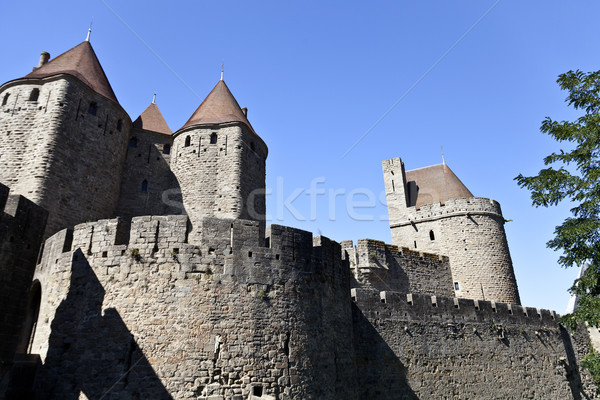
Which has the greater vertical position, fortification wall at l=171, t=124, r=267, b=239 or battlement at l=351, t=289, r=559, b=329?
fortification wall at l=171, t=124, r=267, b=239

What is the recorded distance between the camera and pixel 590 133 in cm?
1043

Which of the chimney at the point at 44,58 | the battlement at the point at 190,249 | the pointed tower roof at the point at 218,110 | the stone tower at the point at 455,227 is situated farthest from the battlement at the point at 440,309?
the chimney at the point at 44,58

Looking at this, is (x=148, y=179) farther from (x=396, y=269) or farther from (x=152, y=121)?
(x=396, y=269)

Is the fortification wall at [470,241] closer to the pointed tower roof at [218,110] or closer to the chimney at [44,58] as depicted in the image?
the pointed tower roof at [218,110]

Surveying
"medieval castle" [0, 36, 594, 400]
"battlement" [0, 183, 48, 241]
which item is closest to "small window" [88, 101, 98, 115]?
"medieval castle" [0, 36, 594, 400]

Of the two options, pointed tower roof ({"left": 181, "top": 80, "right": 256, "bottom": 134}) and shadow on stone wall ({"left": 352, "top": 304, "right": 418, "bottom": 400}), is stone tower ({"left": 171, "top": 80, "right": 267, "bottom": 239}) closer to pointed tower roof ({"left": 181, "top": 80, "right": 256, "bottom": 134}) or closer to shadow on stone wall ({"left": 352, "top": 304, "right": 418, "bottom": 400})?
pointed tower roof ({"left": 181, "top": 80, "right": 256, "bottom": 134})

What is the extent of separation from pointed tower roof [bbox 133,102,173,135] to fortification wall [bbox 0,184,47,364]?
13.8 metres

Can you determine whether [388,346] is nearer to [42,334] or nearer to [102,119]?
[42,334]

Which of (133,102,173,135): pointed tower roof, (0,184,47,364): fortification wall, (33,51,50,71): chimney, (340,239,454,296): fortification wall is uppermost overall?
(33,51,50,71): chimney

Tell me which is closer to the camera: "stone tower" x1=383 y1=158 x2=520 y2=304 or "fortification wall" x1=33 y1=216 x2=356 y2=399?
"fortification wall" x1=33 y1=216 x2=356 y2=399

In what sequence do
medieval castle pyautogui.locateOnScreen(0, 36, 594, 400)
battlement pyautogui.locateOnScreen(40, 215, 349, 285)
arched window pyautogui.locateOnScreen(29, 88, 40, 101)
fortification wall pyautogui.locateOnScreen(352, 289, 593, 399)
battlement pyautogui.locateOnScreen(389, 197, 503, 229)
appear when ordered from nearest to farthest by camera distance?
medieval castle pyautogui.locateOnScreen(0, 36, 594, 400), battlement pyautogui.locateOnScreen(40, 215, 349, 285), fortification wall pyautogui.locateOnScreen(352, 289, 593, 399), arched window pyautogui.locateOnScreen(29, 88, 40, 101), battlement pyautogui.locateOnScreen(389, 197, 503, 229)

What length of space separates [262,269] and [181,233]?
1.95 metres

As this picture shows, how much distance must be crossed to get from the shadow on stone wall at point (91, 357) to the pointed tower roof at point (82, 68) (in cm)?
1308

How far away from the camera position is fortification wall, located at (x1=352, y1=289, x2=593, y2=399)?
1238 centimetres
